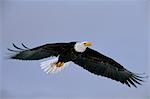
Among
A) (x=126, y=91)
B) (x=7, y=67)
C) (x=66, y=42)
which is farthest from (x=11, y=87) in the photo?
(x=126, y=91)

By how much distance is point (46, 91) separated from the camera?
233cm

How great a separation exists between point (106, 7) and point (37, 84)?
0.52 m

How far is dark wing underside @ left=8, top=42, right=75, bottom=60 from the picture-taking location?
2266 mm

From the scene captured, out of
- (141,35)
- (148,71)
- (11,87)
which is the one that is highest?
(141,35)

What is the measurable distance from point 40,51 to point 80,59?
→ 198 mm

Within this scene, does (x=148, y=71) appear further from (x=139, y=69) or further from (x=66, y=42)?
(x=66, y=42)

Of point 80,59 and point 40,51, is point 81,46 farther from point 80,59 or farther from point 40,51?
point 40,51

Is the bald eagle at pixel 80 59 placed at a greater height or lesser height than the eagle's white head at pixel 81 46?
lesser

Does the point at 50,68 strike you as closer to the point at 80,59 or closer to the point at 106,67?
the point at 80,59

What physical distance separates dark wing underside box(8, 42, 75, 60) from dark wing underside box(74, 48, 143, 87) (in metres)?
0.10

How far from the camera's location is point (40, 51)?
7.43 feet

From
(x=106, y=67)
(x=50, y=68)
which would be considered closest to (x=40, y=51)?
(x=50, y=68)

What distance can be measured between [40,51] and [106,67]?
13.0 inches

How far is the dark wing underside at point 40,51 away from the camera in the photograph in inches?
89.2
